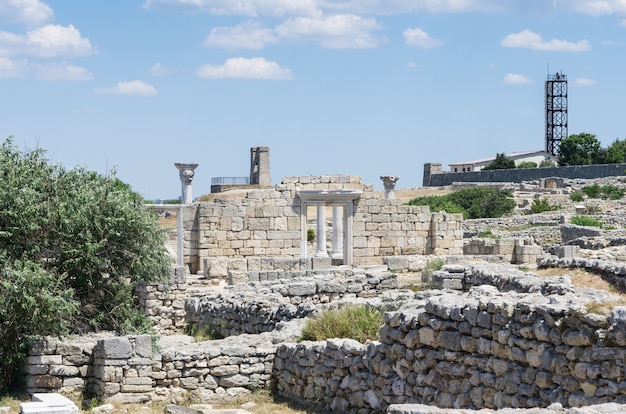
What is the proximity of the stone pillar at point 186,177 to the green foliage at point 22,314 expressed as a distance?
15329 millimetres

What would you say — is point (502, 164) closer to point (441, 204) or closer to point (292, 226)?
point (441, 204)

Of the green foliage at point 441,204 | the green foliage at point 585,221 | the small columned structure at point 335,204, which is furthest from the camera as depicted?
the green foliage at point 441,204

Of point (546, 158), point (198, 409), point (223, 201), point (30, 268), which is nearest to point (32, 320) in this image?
point (30, 268)

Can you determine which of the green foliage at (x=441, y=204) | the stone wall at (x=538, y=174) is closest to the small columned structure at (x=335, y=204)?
the green foliage at (x=441, y=204)

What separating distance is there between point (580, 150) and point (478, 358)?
3191 inches

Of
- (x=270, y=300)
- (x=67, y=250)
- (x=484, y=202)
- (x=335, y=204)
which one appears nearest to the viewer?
(x=67, y=250)

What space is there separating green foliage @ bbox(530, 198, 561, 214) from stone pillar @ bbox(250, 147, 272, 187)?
28.2 meters

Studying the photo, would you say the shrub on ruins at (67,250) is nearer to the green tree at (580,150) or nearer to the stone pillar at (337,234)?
the stone pillar at (337,234)

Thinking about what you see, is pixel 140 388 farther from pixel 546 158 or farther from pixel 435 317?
pixel 546 158

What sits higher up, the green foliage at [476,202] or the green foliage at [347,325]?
the green foliage at [476,202]

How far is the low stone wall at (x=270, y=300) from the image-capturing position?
15.5 m

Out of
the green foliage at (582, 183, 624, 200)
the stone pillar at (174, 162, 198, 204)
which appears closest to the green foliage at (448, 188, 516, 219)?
the green foliage at (582, 183, 624, 200)

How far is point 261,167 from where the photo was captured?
3184 inches

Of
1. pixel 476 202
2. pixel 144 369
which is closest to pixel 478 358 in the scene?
pixel 144 369
